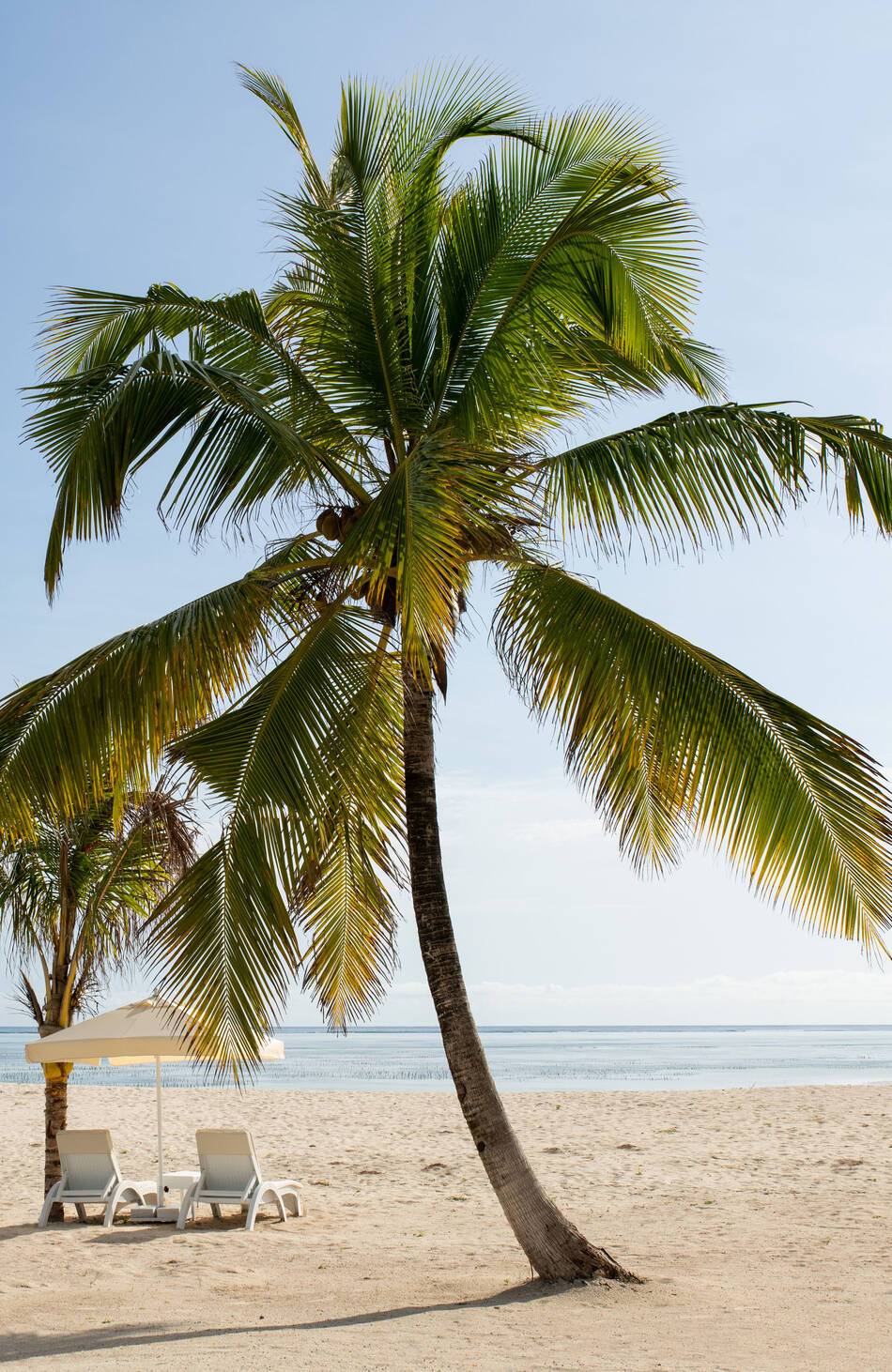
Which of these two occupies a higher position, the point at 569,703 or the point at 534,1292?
the point at 569,703

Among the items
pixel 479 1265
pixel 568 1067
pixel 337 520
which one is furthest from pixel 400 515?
pixel 568 1067

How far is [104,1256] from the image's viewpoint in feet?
28.7

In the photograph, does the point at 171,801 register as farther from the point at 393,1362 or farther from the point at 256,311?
the point at 393,1362

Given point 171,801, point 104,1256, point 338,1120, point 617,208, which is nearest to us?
point 617,208

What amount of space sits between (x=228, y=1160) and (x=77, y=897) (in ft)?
8.72

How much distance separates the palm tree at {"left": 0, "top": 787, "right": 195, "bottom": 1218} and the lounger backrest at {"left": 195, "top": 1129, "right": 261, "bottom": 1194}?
1421 millimetres

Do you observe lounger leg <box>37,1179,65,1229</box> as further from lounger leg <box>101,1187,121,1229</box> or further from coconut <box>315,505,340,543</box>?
coconut <box>315,505,340,543</box>

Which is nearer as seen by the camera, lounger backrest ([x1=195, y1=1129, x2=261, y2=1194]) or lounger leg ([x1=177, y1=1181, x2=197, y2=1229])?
lounger leg ([x1=177, y1=1181, x2=197, y2=1229])

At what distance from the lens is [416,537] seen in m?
5.44

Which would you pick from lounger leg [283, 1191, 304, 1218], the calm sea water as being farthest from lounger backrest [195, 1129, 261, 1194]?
the calm sea water

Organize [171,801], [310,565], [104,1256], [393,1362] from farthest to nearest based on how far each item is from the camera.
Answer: [171,801] → [104,1256] → [310,565] → [393,1362]

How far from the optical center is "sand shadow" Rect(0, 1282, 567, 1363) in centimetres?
593

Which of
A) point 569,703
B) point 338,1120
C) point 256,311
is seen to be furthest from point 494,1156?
point 338,1120

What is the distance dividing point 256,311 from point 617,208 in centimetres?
224
